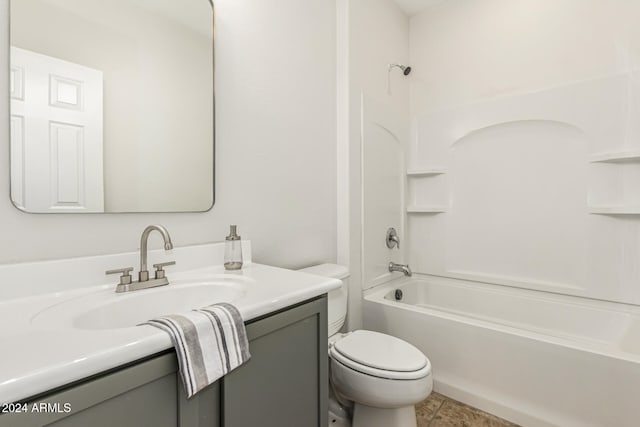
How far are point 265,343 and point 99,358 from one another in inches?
15.3

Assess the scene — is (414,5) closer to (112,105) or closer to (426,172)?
(426,172)

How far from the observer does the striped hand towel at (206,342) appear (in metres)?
0.63

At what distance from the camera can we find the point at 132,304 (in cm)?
91

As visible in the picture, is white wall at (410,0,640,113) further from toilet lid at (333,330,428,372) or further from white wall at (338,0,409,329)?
toilet lid at (333,330,428,372)

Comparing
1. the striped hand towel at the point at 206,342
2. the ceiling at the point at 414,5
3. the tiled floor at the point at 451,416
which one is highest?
the ceiling at the point at 414,5

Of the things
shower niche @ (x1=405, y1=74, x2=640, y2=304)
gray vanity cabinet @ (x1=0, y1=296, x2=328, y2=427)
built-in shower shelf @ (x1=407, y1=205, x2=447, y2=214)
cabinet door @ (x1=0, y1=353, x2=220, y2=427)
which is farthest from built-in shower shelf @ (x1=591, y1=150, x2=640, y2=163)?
cabinet door @ (x1=0, y1=353, x2=220, y2=427)

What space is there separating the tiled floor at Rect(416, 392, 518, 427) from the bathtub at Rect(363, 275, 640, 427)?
1.4 inches

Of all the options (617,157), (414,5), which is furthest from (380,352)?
(414,5)

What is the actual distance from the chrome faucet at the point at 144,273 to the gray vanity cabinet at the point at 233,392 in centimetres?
40

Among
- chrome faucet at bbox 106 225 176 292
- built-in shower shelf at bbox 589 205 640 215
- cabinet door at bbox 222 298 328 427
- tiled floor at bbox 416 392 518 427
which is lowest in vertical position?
tiled floor at bbox 416 392 518 427

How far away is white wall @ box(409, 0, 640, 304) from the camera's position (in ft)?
6.03

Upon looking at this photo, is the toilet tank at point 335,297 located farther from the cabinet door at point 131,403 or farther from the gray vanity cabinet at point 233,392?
the cabinet door at point 131,403

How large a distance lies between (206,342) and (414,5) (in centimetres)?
289

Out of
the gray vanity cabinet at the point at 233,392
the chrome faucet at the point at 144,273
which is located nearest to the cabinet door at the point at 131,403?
the gray vanity cabinet at the point at 233,392
